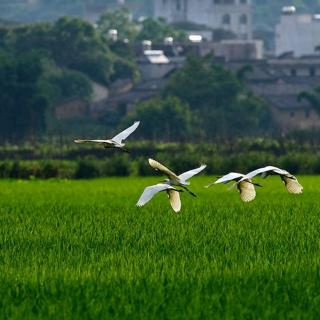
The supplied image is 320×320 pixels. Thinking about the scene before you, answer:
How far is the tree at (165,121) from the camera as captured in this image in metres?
101

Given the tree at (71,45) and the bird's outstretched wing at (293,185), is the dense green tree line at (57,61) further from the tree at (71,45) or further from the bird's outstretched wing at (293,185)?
the bird's outstretched wing at (293,185)

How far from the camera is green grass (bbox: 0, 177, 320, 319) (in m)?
16.1

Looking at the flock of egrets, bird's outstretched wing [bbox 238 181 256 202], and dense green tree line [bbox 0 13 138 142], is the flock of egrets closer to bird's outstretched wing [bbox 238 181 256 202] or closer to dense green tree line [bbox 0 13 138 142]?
bird's outstretched wing [bbox 238 181 256 202]

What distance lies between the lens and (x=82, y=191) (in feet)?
130

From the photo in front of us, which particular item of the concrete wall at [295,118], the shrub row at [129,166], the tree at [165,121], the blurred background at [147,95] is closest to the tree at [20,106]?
the blurred background at [147,95]

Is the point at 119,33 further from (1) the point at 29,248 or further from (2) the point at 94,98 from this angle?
(1) the point at 29,248

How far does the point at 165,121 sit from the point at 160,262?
274 ft

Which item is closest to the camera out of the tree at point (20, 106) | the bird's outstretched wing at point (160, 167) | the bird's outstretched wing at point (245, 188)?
the bird's outstretched wing at point (160, 167)

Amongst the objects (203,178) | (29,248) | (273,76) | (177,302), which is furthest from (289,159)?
(273,76)

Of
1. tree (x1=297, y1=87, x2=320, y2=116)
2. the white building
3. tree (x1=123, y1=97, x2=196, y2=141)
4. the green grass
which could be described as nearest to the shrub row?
the green grass

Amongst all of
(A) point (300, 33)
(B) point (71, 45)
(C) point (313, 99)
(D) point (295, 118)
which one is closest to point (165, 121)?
(C) point (313, 99)

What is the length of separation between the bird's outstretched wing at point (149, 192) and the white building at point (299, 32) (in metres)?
152

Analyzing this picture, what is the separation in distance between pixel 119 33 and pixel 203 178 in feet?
417

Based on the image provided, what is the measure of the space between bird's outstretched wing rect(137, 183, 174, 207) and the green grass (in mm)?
538
